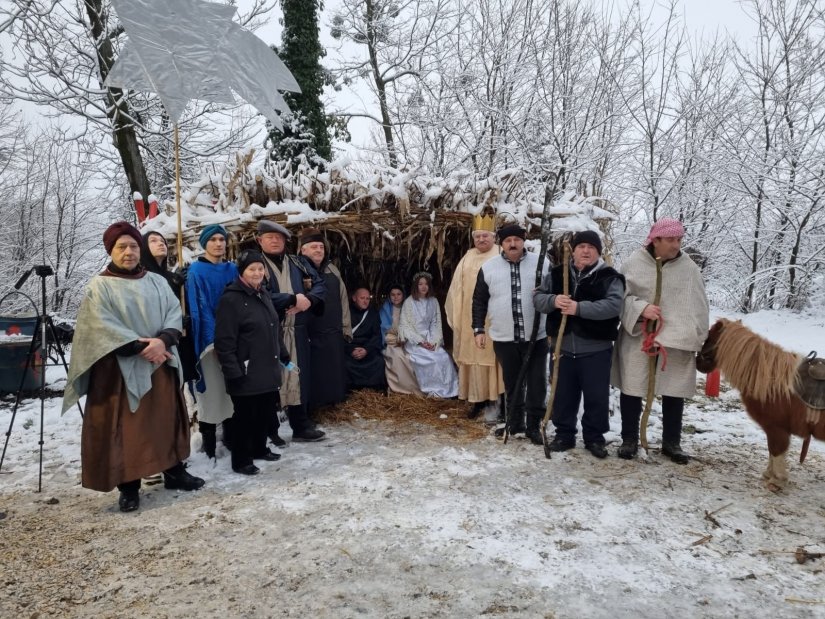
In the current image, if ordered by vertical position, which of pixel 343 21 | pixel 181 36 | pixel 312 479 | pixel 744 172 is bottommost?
pixel 312 479

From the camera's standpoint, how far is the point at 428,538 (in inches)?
119

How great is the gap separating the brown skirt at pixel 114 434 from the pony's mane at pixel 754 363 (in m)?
4.04

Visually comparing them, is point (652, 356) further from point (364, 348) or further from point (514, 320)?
point (364, 348)

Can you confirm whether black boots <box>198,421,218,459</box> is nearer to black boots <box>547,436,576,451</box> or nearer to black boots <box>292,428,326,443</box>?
black boots <box>292,428,326,443</box>

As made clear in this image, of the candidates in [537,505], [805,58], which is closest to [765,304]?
[805,58]

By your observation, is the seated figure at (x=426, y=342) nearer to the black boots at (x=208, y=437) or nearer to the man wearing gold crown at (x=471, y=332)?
the man wearing gold crown at (x=471, y=332)

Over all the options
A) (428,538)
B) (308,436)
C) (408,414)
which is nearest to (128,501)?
(308,436)

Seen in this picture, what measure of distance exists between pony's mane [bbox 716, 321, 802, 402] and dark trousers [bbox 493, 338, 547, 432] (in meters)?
1.44

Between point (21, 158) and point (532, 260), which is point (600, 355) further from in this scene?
point (21, 158)

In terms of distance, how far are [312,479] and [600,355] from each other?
249 centimetres

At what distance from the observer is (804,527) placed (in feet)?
10.3

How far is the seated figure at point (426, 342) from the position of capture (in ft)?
20.1

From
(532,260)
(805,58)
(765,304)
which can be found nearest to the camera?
(532,260)

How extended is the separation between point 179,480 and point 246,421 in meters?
0.60
